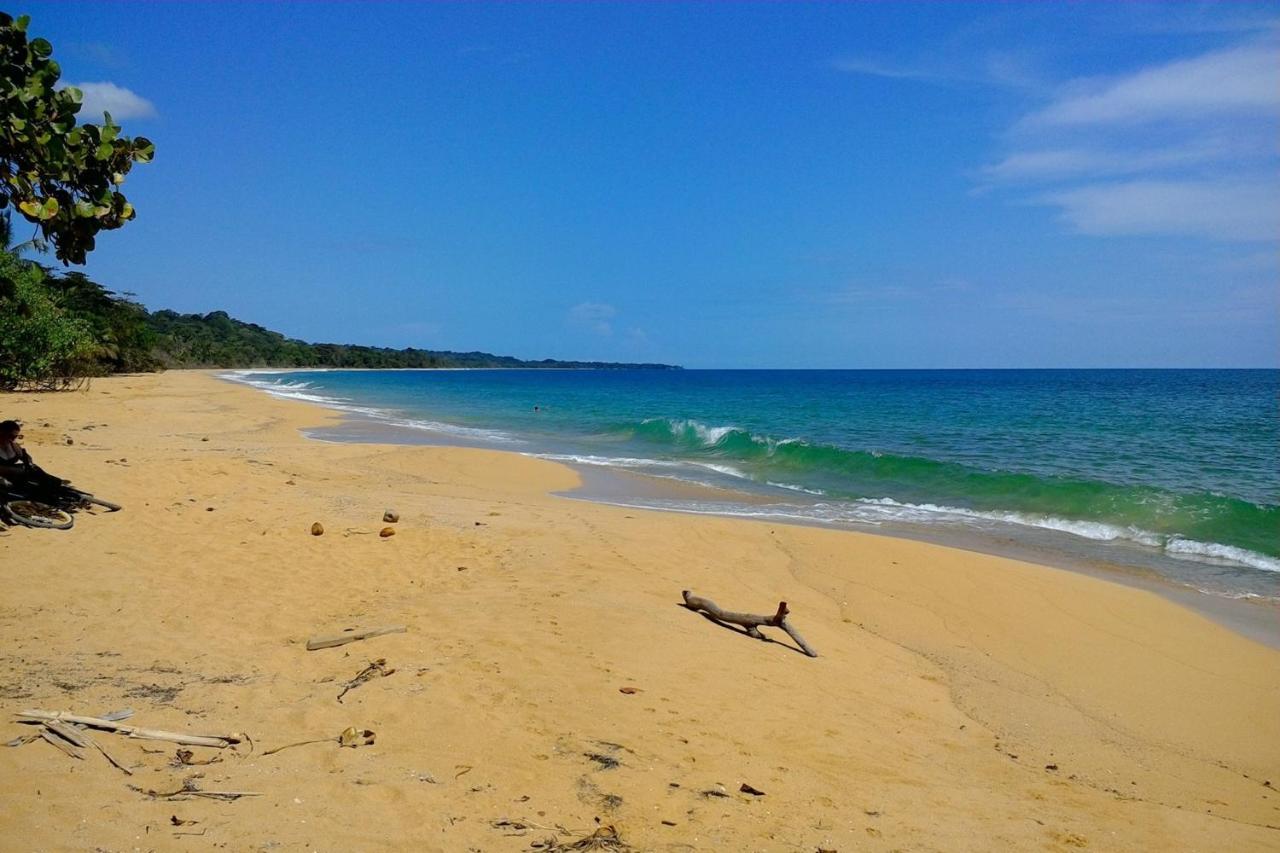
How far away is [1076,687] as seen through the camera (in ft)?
23.1

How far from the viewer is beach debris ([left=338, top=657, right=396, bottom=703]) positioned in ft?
17.4

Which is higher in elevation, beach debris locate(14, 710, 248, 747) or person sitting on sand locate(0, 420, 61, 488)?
person sitting on sand locate(0, 420, 61, 488)

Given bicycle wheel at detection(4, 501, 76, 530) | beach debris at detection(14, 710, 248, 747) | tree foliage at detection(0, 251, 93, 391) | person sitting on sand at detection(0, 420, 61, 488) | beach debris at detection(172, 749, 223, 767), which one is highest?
tree foliage at detection(0, 251, 93, 391)

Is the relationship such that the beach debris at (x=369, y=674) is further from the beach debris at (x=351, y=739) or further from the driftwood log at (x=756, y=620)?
the driftwood log at (x=756, y=620)

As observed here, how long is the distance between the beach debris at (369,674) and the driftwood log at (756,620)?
10.4 ft

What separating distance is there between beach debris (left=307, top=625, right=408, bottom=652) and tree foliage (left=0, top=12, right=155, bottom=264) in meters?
3.48

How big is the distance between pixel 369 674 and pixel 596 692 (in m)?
1.60

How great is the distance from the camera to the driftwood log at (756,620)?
6.98 meters

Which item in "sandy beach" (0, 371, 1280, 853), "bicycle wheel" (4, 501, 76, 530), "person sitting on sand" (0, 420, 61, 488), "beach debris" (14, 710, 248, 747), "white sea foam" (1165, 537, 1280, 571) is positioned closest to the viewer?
"sandy beach" (0, 371, 1280, 853)

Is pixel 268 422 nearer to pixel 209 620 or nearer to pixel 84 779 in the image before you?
pixel 209 620

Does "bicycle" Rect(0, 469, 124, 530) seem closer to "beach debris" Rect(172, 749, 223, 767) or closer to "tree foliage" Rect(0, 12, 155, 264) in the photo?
"tree foliage" Rect(0, 12, 155, 264)

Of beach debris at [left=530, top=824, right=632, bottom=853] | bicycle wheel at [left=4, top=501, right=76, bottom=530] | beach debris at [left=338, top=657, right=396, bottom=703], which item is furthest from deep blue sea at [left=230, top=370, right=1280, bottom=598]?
beach debris at [left=530, top=824, right=632, bottom=853]

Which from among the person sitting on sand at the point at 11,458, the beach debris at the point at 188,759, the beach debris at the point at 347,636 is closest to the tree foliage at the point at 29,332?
the person sitting on sand at the point at 11,458

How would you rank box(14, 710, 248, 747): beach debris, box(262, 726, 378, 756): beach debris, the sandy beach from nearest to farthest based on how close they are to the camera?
the sandy beach → box(14, 710, 248, 747): beach debris → box(262, 726, 378, 756): beach debris
